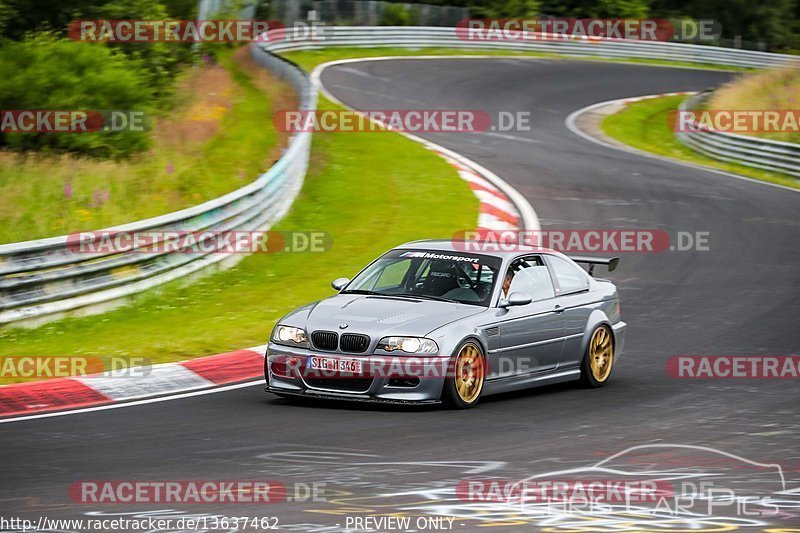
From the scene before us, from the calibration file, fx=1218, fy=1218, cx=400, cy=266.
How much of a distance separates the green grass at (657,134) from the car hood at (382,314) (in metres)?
16.5

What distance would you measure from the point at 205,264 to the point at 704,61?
3607cm

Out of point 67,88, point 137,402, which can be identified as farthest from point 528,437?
point 67,88

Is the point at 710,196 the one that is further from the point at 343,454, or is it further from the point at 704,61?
the point at 704,61

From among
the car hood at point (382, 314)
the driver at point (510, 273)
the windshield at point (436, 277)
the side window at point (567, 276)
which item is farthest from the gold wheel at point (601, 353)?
the car hood at point (382, 314)

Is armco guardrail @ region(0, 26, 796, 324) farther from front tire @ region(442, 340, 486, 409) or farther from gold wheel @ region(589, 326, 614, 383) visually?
gold wheel @ region(589, 326, 614, 383)

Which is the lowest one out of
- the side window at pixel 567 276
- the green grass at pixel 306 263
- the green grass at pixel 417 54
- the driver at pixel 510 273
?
the green grass at pixel 306 263

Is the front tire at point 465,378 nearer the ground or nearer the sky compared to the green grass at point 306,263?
nearer the sky

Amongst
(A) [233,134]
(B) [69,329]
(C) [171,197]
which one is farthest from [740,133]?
(B) [69,329]

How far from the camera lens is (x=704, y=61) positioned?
47.1 meters

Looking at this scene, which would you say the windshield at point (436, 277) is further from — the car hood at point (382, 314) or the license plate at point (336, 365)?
the license plate at point (336, 365)

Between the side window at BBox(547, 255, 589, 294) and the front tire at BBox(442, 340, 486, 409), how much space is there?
5.13 feet

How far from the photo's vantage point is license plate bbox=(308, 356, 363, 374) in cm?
921

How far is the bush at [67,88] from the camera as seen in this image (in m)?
19.7

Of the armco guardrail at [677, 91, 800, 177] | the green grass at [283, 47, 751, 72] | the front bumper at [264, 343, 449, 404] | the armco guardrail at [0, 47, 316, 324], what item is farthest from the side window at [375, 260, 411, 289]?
the green grass at [283, 47, 751, 72]
